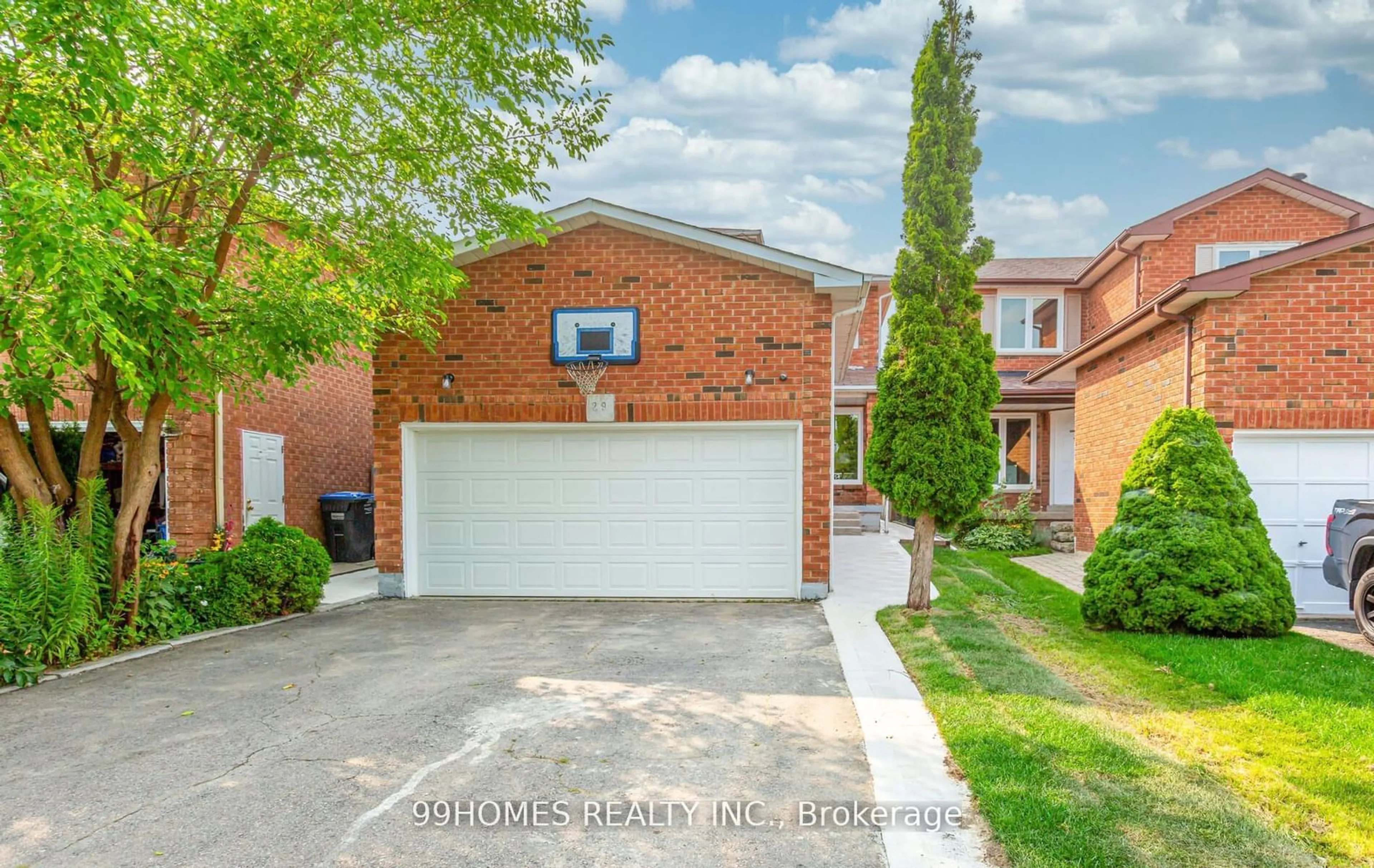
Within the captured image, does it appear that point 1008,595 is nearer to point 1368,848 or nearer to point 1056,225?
point 1368,848

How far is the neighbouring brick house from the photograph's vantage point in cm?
928

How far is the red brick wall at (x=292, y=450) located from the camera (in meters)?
9.28

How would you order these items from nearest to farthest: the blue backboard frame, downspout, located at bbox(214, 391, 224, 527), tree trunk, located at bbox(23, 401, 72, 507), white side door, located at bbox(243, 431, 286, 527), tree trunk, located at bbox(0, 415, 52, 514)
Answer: tree trunk, located at bbox(0, 415, 52, 514) → tree trunk, located at bbox(23, 401, 72, 507) → the blue backboard frame → downspout, located at bbox(214, 391, 224, 527) → white side door, located at bbox(243, 431, 286, 527)

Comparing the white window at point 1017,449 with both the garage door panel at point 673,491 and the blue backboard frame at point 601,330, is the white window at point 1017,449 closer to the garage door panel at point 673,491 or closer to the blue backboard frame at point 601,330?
the garage door panel at point 673,491

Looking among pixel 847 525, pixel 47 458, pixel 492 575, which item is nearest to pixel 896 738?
pixel 492 575

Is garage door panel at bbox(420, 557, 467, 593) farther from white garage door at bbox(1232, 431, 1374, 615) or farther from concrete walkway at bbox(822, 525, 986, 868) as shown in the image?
white garage door at bbox(1232, 431, 1374, 615)

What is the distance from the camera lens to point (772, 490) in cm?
864

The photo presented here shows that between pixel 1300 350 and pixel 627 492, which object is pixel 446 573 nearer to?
pixel 627 492

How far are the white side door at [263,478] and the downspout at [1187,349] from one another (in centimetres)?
1218

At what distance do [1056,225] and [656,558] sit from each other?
17952 millimetres

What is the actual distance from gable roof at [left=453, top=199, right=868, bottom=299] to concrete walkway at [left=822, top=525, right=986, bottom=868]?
3.59 meters

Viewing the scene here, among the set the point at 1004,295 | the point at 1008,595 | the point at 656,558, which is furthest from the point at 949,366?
the point at 1004,295

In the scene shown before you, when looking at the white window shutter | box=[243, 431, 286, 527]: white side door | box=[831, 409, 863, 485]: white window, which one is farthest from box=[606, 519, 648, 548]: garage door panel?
the white window shutter

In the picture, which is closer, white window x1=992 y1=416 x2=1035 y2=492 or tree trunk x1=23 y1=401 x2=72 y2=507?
tree trunk x1=23 y1=401 x2=72 y2=507
